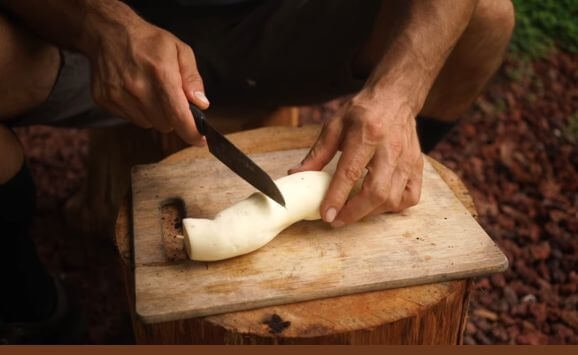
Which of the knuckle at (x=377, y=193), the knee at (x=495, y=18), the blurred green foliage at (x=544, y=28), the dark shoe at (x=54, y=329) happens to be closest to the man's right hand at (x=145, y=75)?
the knuckle at (x=377, y=193)

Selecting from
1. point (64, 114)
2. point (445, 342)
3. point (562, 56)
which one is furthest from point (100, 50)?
point (562, 56)

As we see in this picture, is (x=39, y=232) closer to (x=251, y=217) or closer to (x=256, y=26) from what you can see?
(x=256, y=26)

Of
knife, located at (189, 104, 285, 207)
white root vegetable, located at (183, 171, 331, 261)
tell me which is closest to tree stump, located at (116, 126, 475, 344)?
white root vegetable, located at (183, 171, 331, 261)

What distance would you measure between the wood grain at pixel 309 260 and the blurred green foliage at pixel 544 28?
249 cm

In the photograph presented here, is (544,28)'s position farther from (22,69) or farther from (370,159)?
(22,69)

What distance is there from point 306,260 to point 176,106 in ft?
1.56

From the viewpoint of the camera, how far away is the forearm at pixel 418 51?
1.70m

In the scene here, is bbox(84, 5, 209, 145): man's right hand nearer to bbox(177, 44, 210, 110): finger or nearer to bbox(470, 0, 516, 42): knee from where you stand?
bbox(177, 44, 210, 110): finger

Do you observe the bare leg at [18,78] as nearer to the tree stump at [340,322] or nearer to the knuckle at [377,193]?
the tree stump at [340,322]

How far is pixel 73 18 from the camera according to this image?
181 cm

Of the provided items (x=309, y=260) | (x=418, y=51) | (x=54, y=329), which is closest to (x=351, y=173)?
(x=309, y=260)

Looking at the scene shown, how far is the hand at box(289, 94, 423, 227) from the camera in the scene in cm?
150

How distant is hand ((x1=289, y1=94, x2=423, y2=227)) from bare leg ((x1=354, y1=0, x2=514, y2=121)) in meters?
0.50

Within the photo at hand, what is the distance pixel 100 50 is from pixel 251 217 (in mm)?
649
